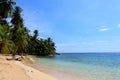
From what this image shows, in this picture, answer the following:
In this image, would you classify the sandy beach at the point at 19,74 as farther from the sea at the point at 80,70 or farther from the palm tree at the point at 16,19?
the palm tree at the point at 16,19

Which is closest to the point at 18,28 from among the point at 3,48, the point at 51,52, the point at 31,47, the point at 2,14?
the point at 3,48

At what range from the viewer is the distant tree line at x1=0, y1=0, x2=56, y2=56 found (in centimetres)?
2023

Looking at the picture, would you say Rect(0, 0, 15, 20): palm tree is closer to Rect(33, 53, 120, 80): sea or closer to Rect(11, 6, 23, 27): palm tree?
Rect(33, 53, 120, 80): sea

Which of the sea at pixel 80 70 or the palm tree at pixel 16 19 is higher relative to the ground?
the palm tree at pixel 16 19

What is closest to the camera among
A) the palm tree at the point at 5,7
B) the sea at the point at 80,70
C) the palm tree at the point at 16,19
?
the sea at the point at 80,70

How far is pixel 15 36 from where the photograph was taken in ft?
135

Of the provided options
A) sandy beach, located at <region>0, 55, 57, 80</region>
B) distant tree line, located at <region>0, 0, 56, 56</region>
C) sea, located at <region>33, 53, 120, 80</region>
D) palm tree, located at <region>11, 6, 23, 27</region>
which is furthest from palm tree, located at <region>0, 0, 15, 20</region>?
palm tree, located at <region>11, 6, 23, 27</region>

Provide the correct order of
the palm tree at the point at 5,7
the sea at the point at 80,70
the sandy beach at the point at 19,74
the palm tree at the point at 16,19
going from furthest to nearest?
the palm tree at the point at 16,19
the palm tree at the point at 5,7
the sea at the point at 80,70
the sandy beach at the point at 19,74

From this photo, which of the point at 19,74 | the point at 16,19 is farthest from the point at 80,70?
the point at 16,19

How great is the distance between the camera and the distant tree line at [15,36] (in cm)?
2023

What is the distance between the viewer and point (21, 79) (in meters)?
10.7

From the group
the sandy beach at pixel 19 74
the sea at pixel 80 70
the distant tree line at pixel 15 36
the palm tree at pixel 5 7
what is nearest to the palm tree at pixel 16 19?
the distant tree line at pixel 15 36

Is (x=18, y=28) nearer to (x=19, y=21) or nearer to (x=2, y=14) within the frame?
(x=19, y=21)

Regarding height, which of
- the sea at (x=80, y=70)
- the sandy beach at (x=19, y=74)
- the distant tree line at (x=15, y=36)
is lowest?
the sea at (x=80, y=70)
